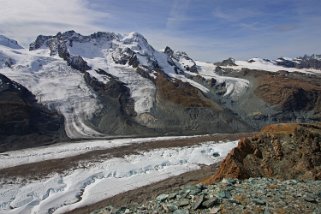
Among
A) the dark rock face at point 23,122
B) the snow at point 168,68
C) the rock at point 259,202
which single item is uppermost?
the snow at point 168,68

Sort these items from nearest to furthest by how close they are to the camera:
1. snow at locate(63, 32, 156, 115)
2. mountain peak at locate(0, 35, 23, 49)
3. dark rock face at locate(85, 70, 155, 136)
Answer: dark rock face at locate(85, 70, 155, 136), snow at locate(63, 32, 156, 115), mountain peak at locate(0, 35, 23, 49)

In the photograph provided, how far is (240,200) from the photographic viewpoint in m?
12.6

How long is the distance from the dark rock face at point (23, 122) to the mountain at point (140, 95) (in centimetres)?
244

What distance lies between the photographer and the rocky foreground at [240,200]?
40.1ft

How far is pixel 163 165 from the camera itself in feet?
170

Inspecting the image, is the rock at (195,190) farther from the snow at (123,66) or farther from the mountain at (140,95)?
the snow at (123,66)

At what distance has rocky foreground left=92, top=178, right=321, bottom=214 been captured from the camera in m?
12.2

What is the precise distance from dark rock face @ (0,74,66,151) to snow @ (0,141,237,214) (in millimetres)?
28678

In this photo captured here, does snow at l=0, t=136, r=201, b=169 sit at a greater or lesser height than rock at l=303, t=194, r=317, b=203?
lesser

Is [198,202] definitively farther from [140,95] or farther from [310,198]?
[140,95]

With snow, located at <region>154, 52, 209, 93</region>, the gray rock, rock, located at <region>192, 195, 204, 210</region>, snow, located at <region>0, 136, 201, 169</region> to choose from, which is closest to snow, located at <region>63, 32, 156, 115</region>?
snow, located at <region>154, 52, 209, 93</region>

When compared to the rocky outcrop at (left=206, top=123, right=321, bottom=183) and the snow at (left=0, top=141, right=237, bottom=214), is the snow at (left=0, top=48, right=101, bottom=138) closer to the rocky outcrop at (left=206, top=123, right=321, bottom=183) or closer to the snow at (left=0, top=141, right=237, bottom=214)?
the snow at (left=0, top=141, right=237, bottom=214)

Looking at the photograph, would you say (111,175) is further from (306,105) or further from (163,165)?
(306,105)

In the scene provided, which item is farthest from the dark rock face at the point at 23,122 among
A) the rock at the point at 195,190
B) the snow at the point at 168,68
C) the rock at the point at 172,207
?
the rock at the point at 172,207
